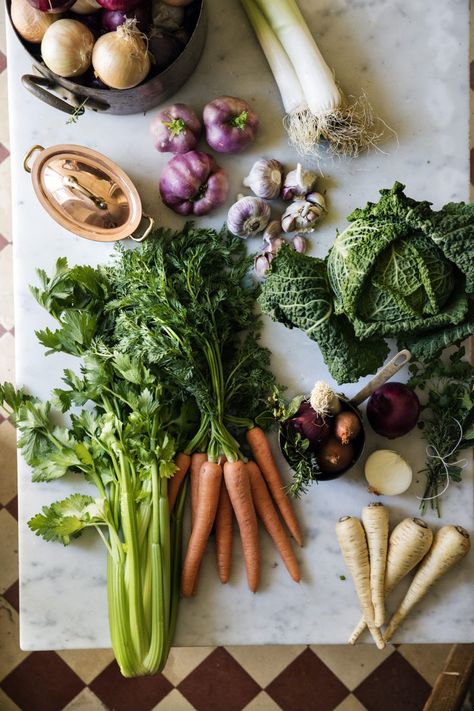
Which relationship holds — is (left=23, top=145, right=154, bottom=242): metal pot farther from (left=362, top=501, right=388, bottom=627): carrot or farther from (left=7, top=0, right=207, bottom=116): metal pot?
(left=362, top=501, right=388, bottom=627): carrot

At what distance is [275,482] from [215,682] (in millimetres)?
984

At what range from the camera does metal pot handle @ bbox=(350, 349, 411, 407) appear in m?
A: 1.39

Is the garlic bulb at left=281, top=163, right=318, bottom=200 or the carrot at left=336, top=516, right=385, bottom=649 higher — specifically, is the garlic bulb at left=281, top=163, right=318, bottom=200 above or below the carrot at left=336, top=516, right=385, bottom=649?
above

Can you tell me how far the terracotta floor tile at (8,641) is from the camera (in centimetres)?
219

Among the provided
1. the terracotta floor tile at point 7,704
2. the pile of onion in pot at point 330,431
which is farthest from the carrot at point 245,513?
the terracotta floor tile at point 7,704

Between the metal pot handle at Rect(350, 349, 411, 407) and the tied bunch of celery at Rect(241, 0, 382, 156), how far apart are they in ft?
1.73

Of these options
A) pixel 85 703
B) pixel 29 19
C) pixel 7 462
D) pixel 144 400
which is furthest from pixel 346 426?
pixel 85 703

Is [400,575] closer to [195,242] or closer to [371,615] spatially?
[371,615]

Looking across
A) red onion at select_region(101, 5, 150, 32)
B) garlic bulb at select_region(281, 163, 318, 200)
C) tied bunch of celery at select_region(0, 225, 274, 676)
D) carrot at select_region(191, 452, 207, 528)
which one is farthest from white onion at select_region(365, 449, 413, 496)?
red onion at select_region(101, 5, 150, 32)

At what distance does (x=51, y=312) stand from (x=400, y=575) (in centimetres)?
105

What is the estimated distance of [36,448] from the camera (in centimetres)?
155

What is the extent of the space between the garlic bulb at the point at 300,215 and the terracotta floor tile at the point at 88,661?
1.55m

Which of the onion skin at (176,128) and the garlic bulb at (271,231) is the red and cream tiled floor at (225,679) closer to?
the onion skin at (176,128)

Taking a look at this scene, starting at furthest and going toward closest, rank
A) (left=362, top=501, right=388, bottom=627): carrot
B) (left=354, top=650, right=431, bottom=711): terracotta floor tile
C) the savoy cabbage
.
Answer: (left=354, top=650, right=431, bottom=711): terracotta floor tile → (left=362, top=501, right=388, bottom=627): carrot → the savoy cabbage
